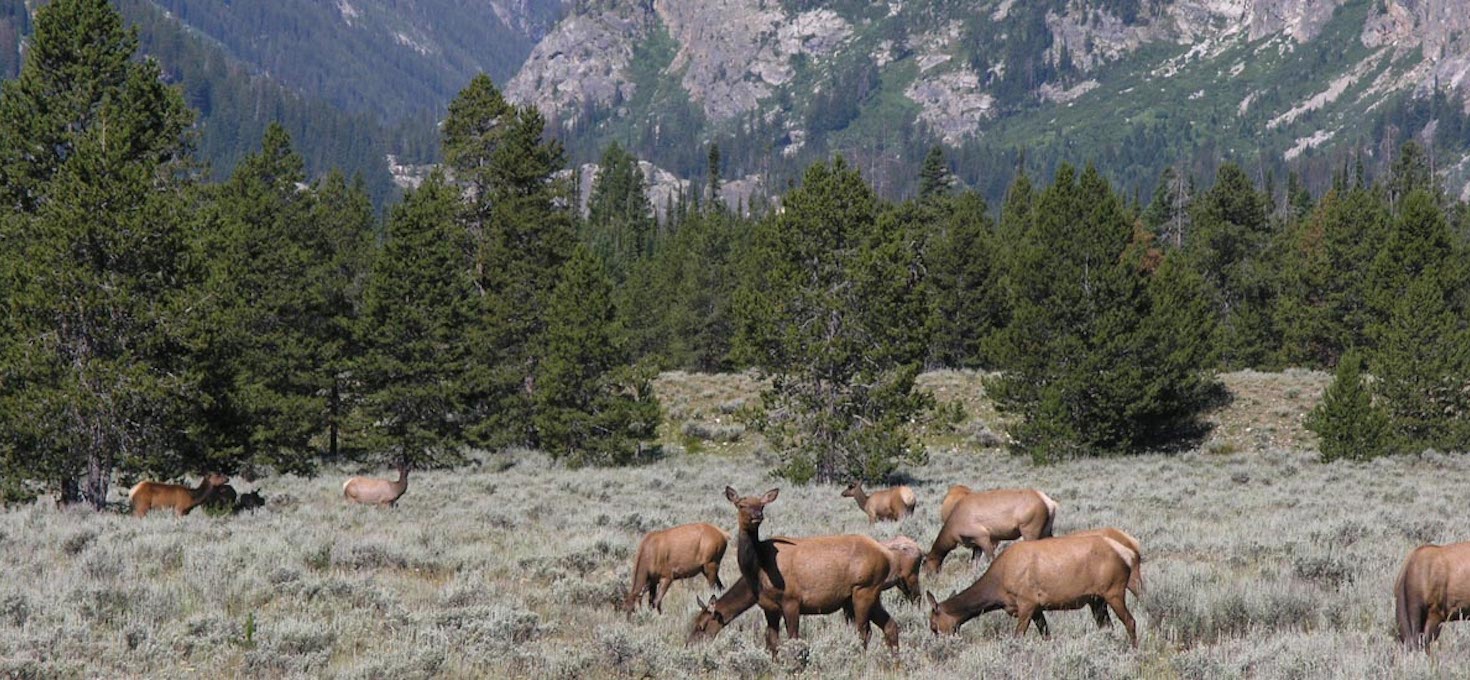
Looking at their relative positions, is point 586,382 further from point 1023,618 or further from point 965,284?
point 965,284

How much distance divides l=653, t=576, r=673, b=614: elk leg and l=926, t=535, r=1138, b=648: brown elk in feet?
10.4

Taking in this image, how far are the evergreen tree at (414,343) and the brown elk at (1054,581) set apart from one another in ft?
78.4

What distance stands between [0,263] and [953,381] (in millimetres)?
34366

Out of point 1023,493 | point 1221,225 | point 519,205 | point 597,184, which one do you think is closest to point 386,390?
point 519,205

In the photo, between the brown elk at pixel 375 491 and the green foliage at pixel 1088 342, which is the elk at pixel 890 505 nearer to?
the brown elk at pixel 375 491

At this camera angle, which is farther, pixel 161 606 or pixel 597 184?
pixel 597 184

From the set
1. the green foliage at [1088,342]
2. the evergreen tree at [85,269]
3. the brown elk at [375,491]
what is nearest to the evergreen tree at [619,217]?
the green foliage at [1088,342]

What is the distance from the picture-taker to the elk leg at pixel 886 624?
27.2 feet

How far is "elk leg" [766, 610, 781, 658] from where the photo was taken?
841 centimetres

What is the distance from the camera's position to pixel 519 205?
116ft

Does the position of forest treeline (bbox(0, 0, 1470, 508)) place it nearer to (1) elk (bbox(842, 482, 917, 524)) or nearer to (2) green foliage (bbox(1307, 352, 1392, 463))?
(2) green foliage (bbox(1307, 352, 1392, 463))

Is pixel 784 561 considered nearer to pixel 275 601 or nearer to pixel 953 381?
pixel 275 601

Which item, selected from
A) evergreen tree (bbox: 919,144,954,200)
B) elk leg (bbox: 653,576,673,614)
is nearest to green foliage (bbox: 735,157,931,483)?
elk leg (bbox: 653,576,673,614)

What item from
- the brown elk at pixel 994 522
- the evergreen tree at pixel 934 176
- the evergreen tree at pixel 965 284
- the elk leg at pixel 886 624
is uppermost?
the evergreen tree at pixel 934 176
